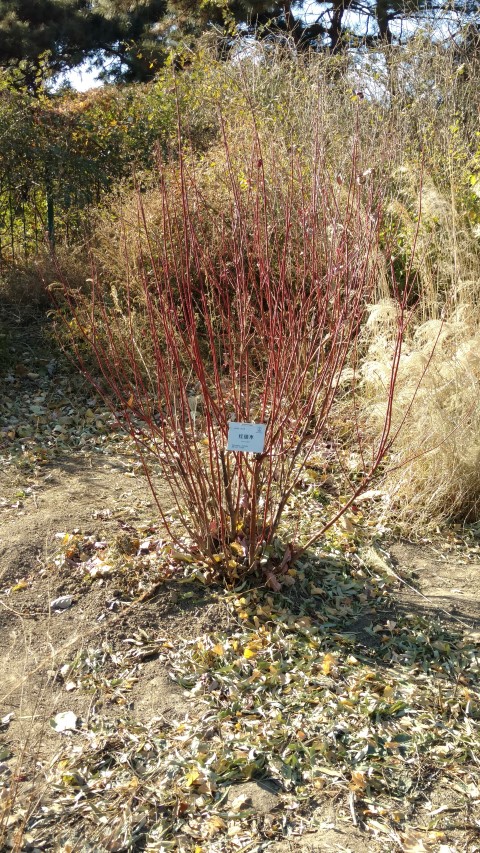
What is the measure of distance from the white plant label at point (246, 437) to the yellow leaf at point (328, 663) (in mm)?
802

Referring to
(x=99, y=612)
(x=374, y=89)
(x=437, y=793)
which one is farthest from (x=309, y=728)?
(x=374, y=89)

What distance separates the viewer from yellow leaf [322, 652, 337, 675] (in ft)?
8.87

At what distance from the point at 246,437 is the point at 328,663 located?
0.88 metres

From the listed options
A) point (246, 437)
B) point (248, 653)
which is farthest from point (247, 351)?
point (248, 653)

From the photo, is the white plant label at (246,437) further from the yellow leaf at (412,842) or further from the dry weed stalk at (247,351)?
the yellow leaf at (412,842)

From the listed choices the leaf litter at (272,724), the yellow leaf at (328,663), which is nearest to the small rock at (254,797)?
the leaf litter at (272,724)

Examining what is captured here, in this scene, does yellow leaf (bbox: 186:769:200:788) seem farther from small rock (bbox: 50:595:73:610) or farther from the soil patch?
the soil patch

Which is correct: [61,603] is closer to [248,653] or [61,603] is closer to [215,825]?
[248,653]

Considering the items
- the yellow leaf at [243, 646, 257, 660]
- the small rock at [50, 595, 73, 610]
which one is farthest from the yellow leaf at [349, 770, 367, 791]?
the small rock at [50, 595, 73, 610]

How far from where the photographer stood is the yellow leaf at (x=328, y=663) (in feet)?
8.87

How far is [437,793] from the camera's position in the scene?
2223 millimetres

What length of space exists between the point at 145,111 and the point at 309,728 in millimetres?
8517

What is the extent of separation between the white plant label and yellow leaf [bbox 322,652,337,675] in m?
0.80

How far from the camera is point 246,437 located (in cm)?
280
